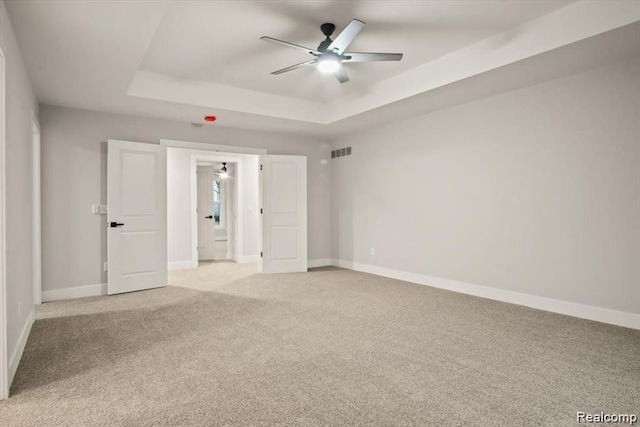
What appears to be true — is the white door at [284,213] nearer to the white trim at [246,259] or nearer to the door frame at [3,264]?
the white trim at [246,259]

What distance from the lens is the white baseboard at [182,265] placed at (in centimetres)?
708

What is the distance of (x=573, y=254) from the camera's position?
3.91m

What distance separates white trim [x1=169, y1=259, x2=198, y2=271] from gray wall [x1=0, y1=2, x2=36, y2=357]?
344cm

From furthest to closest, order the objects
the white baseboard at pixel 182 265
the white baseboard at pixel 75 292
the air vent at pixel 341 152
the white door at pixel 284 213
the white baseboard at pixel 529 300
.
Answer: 1. the white baseboard at pixel 182 265
2. the air vent at pixel 341 152
3. the white door at pixel 284 213
4. the white baseboard at pixel 75 292
5. the white baseboard at pixel 529 300

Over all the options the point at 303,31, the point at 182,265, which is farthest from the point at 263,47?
the point at 182,265

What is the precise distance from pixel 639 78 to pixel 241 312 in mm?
4537

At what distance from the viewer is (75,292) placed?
193 inches

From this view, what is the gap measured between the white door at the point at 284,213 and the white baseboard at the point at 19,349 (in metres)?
3.46

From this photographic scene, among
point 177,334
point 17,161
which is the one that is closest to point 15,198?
point 17,161

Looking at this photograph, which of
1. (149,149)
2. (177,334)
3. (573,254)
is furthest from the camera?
(149,149)

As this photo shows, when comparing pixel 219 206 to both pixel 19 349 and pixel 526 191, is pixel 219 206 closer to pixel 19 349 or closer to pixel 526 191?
pixel 19 349

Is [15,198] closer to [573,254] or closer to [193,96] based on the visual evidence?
[193,96]

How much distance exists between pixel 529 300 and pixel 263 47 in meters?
4.09

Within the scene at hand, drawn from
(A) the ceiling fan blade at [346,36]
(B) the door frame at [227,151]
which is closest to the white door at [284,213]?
(B) the door frame at [227,151]
